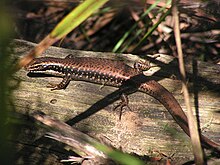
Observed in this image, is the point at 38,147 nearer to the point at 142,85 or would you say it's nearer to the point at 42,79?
the point at 42,79

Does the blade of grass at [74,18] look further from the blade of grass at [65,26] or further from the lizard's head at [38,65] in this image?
the lizard's head at [38,65]

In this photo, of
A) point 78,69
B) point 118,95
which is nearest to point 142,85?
point 118,95

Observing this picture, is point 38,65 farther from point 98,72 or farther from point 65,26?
point 65,26

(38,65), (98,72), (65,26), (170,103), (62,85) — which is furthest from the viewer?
(98,72)

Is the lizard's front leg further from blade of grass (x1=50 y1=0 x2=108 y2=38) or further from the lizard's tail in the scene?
blade of grass (x1=50 y1=0 x2=108 y2=38)

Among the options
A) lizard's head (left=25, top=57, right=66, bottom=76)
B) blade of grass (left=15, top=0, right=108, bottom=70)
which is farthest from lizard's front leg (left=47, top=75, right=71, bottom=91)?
blade of grass (left=15, top=0, right=108, bottom=70)

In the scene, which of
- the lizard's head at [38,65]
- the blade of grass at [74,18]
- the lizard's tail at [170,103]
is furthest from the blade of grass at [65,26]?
the lizard's head at [38,65]

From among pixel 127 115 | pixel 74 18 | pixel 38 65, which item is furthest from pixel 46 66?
pixel 74 18
